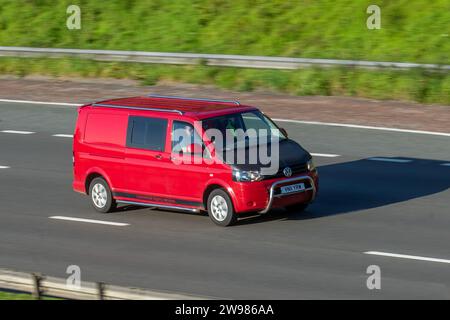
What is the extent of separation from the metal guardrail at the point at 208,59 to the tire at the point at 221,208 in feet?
37.2

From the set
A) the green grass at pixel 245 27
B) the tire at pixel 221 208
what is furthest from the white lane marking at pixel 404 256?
the green grass at pixel 245 27

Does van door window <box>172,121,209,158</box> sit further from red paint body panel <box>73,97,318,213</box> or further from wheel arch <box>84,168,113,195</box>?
wheel arch <box>84,168,113,195</box>

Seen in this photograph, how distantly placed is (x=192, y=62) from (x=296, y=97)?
145 inches

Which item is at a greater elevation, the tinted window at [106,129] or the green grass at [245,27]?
the green grass at [245,27]

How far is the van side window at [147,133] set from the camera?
15.9 meters

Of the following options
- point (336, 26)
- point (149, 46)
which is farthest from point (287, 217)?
point (149, 46)

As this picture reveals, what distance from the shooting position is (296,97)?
26.0 metres

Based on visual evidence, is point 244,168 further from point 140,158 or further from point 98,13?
point 98,13

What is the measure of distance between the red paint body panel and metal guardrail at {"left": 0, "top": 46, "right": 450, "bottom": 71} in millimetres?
10138

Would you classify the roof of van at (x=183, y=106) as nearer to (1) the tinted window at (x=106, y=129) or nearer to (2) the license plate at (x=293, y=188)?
(1) the tinted window at (x=106, y=129)

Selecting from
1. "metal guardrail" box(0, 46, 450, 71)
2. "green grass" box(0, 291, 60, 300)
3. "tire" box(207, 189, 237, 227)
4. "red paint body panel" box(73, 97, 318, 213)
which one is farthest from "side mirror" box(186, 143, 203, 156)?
"metal guardrail" box(0, 46, 450, 71)

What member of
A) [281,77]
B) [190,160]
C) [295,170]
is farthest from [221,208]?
[281,77]
